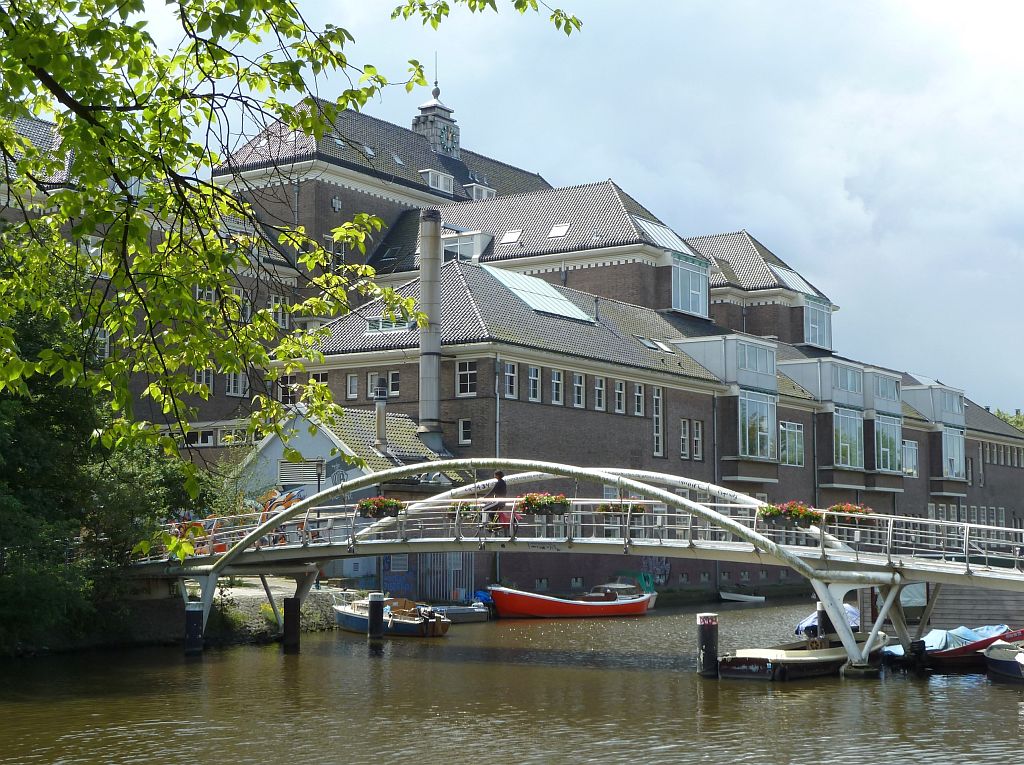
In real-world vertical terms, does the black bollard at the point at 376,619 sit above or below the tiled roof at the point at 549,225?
below

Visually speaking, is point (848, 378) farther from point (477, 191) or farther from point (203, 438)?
point (203, 438)

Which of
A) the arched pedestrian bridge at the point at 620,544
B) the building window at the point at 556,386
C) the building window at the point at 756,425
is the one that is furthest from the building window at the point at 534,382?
the building window at the point at 756,425

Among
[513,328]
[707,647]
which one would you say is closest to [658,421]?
[513,328]

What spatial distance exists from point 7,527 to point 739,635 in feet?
67.4

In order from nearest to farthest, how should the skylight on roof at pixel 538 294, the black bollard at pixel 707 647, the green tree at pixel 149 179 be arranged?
the green tree at pixel 149 179 → the black bollard at pixel 707 647 → the skylight on roof at pixel 538 294

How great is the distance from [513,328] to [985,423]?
4892 cm

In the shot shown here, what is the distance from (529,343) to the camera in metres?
49.3

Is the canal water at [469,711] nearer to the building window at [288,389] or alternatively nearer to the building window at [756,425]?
the building window at [288,389]

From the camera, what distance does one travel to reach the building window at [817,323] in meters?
75.4

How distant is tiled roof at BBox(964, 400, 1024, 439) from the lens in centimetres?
8548

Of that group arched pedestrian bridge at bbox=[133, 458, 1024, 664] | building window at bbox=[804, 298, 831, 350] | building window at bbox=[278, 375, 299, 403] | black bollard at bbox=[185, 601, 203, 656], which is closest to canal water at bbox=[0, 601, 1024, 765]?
black bollard at bbox=[185, 601, 203, 656]

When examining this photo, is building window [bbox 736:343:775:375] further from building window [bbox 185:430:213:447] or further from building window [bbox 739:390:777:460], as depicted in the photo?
building window [bbox 185:430:213:447]

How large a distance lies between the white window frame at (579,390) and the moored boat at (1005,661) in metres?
24.2

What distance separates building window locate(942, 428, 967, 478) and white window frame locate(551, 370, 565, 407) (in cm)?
3513
